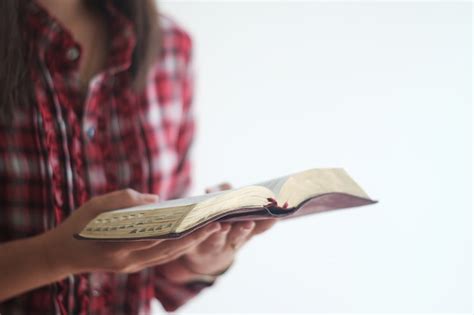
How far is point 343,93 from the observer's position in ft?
4.33

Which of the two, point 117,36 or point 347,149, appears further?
point 347,149

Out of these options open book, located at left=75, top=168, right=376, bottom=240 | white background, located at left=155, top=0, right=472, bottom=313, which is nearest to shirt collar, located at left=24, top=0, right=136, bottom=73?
open book, located at left=75, top=168, right=376, bottom=240

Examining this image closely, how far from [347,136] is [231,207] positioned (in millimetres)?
905

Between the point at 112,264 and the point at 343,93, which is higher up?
the point at 343,93

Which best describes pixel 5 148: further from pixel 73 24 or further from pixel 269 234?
pixel 269 234

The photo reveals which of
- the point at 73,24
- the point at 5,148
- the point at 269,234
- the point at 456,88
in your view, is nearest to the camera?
the point at 5,148

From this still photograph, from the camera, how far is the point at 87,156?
29.2 inches

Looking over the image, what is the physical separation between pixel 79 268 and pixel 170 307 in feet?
1.01

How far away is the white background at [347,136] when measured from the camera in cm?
128

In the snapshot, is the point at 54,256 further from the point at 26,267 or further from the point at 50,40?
the point at 50,40

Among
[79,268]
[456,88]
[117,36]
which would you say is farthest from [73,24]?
[456,88]

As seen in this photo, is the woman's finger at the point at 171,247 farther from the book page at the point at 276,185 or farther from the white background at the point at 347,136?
the white background at the point at 347,136

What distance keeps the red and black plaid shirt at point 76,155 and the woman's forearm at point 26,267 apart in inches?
3.8

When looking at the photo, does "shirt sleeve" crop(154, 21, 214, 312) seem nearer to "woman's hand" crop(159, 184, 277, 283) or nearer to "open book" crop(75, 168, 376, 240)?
"woman's hand" crop(159, 184, 277, 283)
